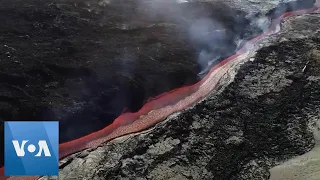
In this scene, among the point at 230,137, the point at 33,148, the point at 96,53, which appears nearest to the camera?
the point at 33,148

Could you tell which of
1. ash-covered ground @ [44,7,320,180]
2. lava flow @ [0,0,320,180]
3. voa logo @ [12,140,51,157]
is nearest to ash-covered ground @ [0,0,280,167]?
lava flow @ [0,0,320,180]

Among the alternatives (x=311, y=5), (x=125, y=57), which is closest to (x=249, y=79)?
(x=125, y=57)

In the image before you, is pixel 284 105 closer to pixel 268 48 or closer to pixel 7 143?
pixel 268 48

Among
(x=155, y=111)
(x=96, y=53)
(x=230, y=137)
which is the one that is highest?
(x=96, y=53)

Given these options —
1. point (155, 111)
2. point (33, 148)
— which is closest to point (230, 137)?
point (155, 111)

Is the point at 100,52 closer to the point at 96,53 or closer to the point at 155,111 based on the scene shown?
the point at 96,53

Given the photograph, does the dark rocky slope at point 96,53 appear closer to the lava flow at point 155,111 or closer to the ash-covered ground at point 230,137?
the lava flow at point 155,111
